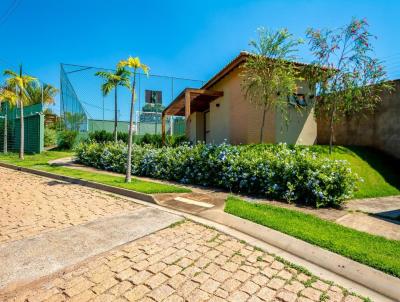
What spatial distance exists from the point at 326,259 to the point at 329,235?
0.71 meters

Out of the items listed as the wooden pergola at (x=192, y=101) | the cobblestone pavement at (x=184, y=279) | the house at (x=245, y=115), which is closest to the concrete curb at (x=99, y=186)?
the cobblestone pavement at (x=184, y=279)

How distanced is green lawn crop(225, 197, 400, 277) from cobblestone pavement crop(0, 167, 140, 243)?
2343 mm

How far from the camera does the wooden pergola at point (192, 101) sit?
477 inches

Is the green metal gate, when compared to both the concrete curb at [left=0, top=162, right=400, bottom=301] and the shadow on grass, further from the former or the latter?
the shadow on grass

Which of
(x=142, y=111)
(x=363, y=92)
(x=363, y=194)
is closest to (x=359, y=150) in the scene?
(x=363, y=92)

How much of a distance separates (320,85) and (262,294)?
893 centimetres

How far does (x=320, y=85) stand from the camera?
9.70m

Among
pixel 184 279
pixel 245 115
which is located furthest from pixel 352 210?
pixel 245 115

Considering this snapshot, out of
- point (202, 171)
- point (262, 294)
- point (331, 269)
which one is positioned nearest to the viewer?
point (262, 294)

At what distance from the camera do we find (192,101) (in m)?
14.9

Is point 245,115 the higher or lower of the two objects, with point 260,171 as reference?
higher

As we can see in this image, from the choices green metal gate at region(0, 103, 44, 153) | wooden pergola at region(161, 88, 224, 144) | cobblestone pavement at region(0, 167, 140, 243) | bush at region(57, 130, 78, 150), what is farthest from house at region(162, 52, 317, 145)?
green metal gate at region(0, 103, 44, 153)

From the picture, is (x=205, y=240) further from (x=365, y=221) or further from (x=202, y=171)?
(x=202, y=171)

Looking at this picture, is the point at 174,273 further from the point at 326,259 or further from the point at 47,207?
the point at 47,207
